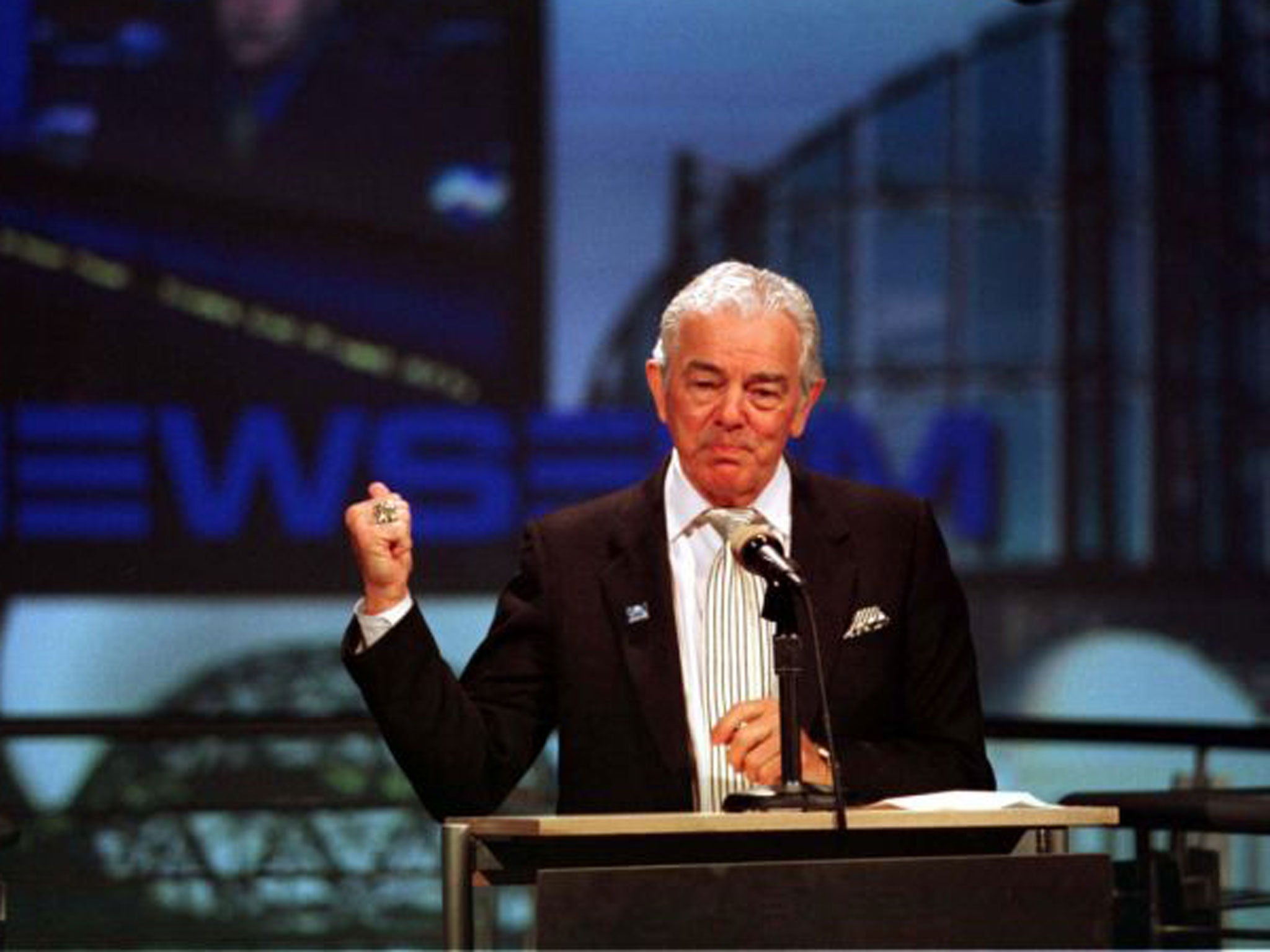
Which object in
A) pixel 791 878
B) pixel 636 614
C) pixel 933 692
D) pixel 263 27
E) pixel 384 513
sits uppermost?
pixel 263 27

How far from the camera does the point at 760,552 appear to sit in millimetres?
2383

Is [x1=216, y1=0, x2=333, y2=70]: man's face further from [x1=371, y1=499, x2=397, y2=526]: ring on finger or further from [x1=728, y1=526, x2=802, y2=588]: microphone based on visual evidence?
[x1=728, y1=526, x2=802, y2=588]: microphone

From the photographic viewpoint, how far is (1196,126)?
6816mm

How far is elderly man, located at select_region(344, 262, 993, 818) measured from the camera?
2789 millimetres

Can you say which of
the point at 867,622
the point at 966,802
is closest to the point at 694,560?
the point at 867,622

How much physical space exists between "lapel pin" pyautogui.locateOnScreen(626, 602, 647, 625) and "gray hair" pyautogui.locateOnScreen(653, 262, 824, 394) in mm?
287

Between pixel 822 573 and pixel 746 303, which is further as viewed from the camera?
pixel 822 573

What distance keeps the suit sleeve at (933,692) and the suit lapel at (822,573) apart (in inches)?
3.2

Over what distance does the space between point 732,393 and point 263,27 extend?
3.95m

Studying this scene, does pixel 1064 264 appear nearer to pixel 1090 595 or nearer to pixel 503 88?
pixel 1090 595

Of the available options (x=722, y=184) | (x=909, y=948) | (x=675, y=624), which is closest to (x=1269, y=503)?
(x=722, y=184)

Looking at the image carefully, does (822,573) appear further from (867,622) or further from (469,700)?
(469,700)

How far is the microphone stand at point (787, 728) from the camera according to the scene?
2.36 metres

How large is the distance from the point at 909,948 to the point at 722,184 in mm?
4636
